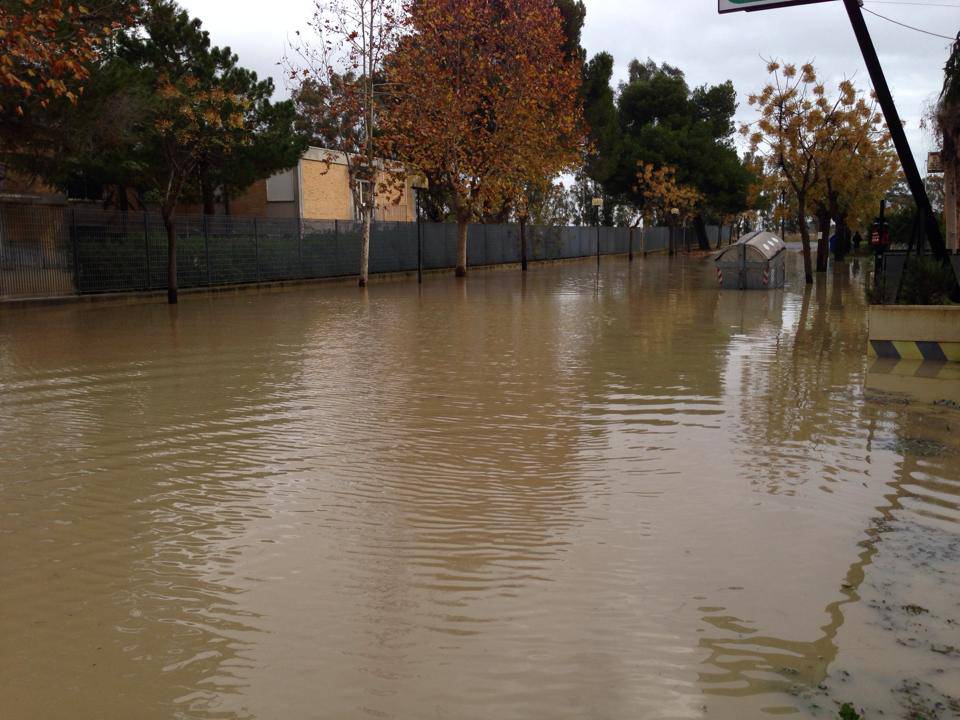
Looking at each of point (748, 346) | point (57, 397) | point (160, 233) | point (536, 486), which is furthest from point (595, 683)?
point (160, 233)

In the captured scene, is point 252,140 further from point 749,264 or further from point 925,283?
point 925,283

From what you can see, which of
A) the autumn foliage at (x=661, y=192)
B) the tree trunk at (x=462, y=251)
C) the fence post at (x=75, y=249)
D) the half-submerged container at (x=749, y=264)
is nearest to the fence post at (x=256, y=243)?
the fence post at (x=75, y=249)

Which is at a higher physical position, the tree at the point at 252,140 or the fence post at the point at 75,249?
the tree at the point at 252,140

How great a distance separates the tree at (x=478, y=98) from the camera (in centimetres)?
3162

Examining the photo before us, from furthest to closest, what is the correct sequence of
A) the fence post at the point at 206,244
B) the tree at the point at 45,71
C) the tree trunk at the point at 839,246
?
the tree trunk at the point at 839,246 < the fence post at the point at 206,244 < the tree at the point at 45,71

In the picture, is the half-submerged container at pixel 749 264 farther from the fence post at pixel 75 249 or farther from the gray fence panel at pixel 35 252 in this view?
the gray fence panel at pixel 35 252

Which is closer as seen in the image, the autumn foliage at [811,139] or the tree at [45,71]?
the tree at [45,71]

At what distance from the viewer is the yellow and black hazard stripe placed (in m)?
11.4

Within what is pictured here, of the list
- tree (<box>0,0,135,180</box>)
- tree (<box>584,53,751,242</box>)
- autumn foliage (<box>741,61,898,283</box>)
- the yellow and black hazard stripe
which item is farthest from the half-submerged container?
tree (<box>584,53,751,242</box>)

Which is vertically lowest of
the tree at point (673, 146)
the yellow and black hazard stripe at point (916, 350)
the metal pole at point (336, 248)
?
the yellow and black hazard stripe at point (916, 350)

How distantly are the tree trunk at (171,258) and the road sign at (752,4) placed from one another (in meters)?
14.9

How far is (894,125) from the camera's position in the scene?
1341 cm

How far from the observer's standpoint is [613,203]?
7069cm

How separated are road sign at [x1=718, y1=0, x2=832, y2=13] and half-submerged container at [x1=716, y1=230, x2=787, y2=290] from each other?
1361cm
